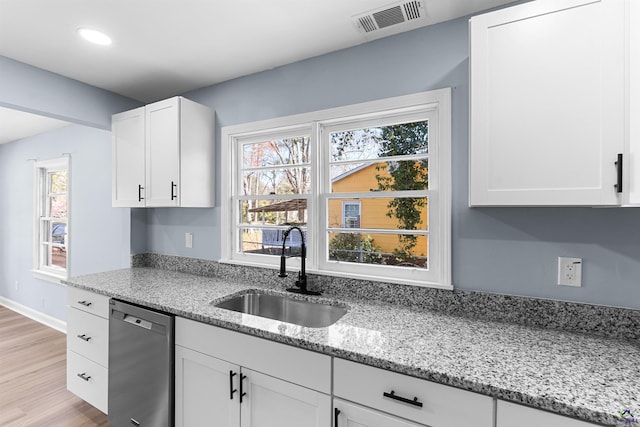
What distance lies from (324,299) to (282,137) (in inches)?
46.7

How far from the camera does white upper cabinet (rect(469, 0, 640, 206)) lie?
3.76 ft

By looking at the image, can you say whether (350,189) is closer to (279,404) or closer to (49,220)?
(279,404)

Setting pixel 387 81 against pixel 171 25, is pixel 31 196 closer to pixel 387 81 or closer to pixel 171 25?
pixel 171 25

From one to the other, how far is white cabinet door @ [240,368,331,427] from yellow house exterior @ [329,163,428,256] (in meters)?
0.96

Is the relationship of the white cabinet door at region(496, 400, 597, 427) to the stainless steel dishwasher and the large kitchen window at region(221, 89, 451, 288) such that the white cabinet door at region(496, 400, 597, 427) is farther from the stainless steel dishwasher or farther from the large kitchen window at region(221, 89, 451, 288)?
the stainless steel dishwasher

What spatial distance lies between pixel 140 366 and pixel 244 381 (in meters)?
0.80

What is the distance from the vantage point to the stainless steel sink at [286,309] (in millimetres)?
1856

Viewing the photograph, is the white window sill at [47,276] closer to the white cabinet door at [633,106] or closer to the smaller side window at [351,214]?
the smaller side window at [351,214]

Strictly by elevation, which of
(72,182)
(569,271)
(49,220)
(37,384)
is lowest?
(37,384)

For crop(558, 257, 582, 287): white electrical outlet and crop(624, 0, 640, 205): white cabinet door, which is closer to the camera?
crop(624, 0, 640, 205): white cabinet door

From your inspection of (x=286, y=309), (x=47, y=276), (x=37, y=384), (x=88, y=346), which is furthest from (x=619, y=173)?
(x=47, y=276)

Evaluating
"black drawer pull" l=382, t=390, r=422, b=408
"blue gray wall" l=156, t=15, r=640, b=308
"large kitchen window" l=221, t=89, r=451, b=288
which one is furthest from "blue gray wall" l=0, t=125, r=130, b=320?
"black drawer pull" l=382, t=390, r=422, b=408

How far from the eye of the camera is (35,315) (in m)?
4.22

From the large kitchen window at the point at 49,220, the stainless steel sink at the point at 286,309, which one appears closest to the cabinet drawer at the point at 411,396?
the stainless steel sink at the point at 286,309
